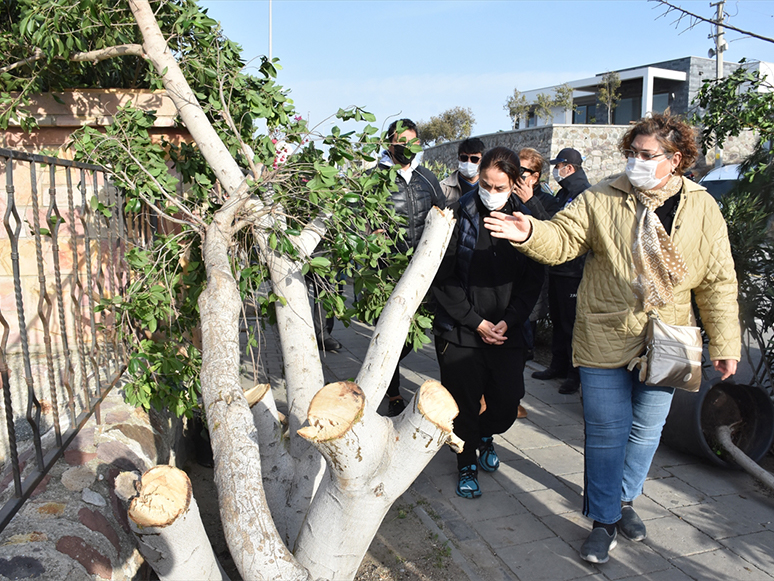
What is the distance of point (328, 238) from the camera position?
2832 millimetres

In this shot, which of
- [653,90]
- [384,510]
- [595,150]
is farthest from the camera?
[653,90]

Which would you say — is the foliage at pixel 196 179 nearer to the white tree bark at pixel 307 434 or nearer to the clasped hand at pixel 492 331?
the white tree bark at pixel 307 434

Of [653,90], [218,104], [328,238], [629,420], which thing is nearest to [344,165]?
[328,238]

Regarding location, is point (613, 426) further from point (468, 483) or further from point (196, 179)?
point (196, 179)

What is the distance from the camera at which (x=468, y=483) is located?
3.55m

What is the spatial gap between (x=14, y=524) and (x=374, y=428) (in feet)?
4.18

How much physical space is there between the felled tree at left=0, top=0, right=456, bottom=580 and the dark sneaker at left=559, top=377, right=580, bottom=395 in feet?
8.69

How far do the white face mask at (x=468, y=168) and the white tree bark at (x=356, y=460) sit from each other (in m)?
3.04

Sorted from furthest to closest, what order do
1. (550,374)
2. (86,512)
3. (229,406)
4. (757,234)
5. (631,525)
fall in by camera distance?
(550,374) → (757,234) → (631,525) → (86,512) → (229,406)

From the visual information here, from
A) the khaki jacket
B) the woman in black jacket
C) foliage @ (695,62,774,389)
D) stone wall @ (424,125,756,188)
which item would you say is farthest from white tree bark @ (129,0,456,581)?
stone wall @ (424,125,756,188)

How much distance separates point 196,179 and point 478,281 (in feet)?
5.34

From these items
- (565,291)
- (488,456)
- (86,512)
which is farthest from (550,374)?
(86,512)

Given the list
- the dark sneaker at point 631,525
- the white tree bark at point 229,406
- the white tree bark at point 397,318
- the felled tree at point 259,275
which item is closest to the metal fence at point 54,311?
the felled tree at point 259,275

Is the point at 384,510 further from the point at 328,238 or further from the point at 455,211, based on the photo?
the point at 455,211
